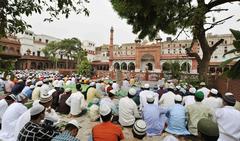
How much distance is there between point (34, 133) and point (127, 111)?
357 centimetres

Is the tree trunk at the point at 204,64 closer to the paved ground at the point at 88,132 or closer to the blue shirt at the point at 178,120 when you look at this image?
the blue shirt at the point at 178,120

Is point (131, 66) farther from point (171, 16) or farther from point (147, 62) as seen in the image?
point (171, 16)

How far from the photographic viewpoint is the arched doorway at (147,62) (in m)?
42.9

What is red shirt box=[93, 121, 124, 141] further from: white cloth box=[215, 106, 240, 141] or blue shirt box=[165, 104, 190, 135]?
blue shirt box=[165, 104, 190, 135]

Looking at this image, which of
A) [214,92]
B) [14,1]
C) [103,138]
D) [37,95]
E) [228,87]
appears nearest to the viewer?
[14,1]

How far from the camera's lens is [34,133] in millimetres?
3197

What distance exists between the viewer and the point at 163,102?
791cm

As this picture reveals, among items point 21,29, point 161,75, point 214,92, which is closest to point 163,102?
point 214,92

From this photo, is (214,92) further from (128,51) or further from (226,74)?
(128,51)

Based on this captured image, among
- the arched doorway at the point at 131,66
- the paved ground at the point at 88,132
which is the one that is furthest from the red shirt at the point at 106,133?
the arched doorway at the point at 131,66

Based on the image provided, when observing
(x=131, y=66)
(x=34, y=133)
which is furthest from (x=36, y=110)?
(x=131, y=66)

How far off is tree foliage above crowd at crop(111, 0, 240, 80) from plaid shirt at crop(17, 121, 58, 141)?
5956mm

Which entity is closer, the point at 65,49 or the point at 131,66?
the point at 131,66

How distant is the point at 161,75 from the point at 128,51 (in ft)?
95.7
